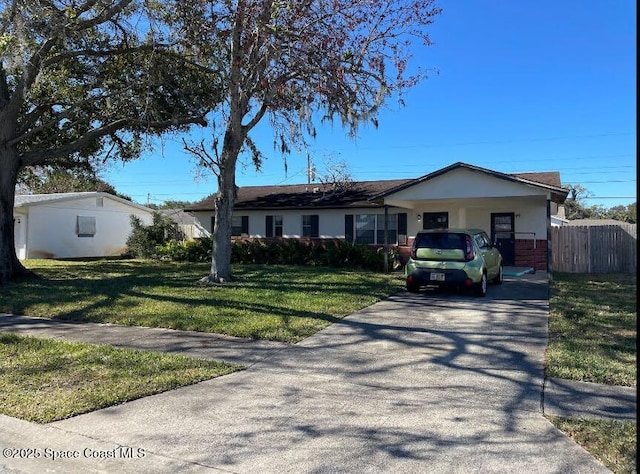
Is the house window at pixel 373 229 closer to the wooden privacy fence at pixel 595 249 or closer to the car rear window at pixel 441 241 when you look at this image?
the wooden privacy fence at pixel 595 249

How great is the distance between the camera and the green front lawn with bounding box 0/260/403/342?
27.8ft

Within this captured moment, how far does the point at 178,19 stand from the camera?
12.8 meters

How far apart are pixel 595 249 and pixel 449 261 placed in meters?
9.61

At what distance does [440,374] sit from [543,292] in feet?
24.7

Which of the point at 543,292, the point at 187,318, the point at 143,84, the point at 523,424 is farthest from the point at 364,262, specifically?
the point at 523,424

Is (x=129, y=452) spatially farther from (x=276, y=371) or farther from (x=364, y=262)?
(x=364, y=262)

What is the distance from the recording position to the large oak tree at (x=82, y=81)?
1227 centimetres

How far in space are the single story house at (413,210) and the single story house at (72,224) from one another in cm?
653

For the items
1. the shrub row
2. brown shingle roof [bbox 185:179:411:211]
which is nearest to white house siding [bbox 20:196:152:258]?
the shrub row

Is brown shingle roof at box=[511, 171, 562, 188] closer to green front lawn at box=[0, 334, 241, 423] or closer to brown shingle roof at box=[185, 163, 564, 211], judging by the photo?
brown shingle roof at box=[185, 163, 564, 211]

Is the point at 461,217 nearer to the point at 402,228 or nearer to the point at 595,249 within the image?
the point at 402,228

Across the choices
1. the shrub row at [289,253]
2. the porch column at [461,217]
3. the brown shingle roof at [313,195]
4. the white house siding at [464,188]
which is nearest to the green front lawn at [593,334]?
the white house siding at [464,188]

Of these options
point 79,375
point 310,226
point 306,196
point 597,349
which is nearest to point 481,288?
point 597,349

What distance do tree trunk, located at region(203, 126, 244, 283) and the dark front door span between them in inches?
442
